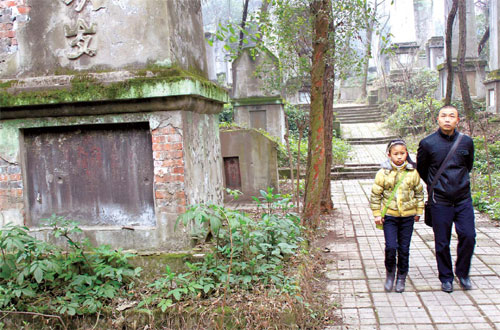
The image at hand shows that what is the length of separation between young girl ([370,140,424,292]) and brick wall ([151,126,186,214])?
75.2 inches

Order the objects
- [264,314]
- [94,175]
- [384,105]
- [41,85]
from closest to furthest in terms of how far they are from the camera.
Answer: [264,314] → [41,85] → [94,175] → [384,105]

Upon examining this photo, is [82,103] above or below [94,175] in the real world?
above

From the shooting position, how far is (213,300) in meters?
3.67

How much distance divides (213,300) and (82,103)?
2.19 metres

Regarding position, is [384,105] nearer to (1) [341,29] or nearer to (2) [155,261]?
(1) [341,29]

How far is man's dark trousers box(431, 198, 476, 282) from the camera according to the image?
421cm

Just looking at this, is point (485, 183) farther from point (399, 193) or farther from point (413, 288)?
point (399, 193)

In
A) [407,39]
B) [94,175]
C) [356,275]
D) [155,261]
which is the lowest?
[356,275]

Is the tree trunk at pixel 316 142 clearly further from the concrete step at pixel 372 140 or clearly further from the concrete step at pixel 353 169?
the concrete step at pixel 372 140

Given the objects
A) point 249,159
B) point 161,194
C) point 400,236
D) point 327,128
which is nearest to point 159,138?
point 161,194

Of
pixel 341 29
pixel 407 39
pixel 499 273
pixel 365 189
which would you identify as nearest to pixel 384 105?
pixel 407 39

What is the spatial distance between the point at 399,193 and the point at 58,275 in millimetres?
3246

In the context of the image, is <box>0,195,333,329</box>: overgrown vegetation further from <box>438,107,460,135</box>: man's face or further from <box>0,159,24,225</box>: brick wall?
<box>438,107,460,135</box>: man's face

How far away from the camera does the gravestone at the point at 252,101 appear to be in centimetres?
1286
